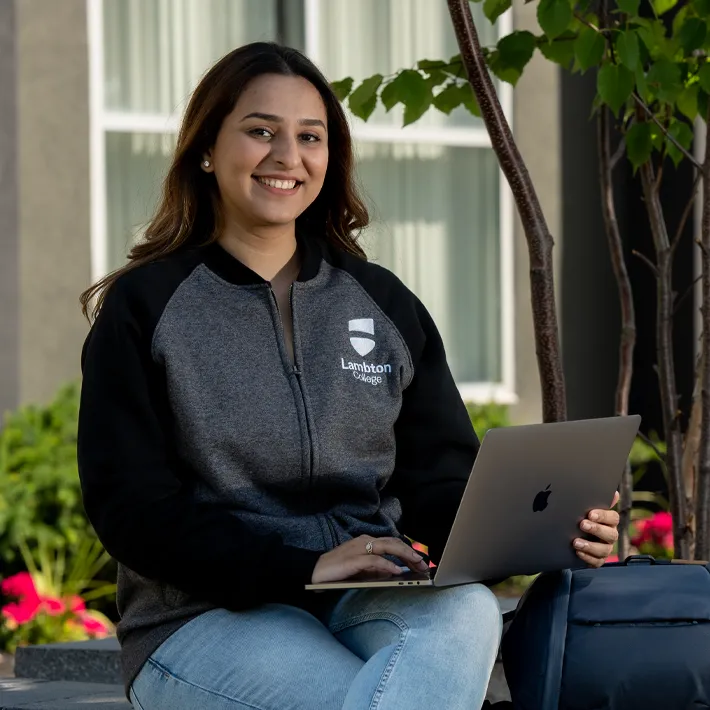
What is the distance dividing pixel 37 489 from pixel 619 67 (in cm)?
315

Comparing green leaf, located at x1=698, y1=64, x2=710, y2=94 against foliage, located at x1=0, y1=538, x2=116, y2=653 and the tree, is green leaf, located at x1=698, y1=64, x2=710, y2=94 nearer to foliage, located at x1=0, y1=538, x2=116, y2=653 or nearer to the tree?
the tree

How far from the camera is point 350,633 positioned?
2613 mm

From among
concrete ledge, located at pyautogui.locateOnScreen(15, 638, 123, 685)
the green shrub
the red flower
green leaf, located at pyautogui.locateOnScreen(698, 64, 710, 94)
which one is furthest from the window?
green leaf, located at pyautogui.locateOnScreen(698, 64, 710, 94)

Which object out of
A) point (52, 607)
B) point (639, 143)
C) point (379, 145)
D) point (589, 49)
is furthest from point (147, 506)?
point (379, 145)

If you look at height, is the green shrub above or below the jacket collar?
below

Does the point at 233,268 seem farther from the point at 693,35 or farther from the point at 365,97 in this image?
the point at 693,35

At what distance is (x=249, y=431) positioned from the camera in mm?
2658

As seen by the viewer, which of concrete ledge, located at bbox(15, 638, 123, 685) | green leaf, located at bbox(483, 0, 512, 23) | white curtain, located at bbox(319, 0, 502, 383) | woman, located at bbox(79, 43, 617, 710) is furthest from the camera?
white curtain, located at bbox(319, 0, 502, 383)

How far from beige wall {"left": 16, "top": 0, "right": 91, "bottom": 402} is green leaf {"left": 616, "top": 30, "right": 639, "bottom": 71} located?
12.3 ft

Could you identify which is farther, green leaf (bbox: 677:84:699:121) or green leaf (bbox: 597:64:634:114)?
green leaf (bbox: 677:84:699:121)

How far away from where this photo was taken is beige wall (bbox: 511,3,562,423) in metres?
7.49

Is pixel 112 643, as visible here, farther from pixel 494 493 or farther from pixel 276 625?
pixel 494 493

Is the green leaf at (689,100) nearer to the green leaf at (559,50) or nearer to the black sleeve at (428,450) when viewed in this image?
the green leaf at (559,50)

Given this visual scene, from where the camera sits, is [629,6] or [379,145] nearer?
[629,6]
